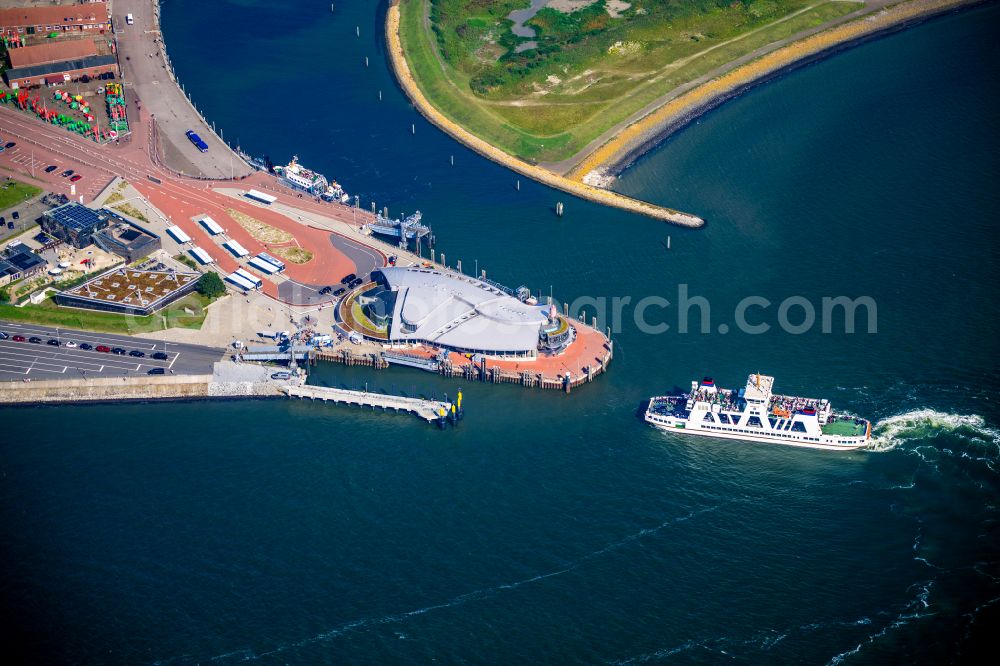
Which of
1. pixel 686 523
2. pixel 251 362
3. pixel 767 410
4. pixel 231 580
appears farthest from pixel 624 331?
pixel 231 580

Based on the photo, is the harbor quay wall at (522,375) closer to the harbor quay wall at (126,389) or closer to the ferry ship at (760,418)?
the ferry ship at (760,418)

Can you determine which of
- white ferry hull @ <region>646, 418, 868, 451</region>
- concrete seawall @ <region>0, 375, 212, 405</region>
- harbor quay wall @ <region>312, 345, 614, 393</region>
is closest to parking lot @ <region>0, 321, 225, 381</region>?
concrete seawall @ <region>0, 375, 212, 405</region>

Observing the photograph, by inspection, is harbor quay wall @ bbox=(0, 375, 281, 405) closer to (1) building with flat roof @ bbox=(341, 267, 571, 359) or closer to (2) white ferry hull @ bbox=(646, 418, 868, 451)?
(1) building with flat roof @ bbox=(341, 267, 571, 359)

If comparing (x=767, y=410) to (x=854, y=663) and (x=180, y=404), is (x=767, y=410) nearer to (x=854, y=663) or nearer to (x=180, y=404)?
(x=854, y=663)

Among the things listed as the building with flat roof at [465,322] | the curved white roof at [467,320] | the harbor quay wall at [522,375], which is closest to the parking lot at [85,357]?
the building with flat roof at [465,322]

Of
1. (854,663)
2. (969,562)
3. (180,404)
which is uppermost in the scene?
(180,404)

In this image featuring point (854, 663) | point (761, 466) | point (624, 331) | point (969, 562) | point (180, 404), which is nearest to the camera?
point (854, 663)
